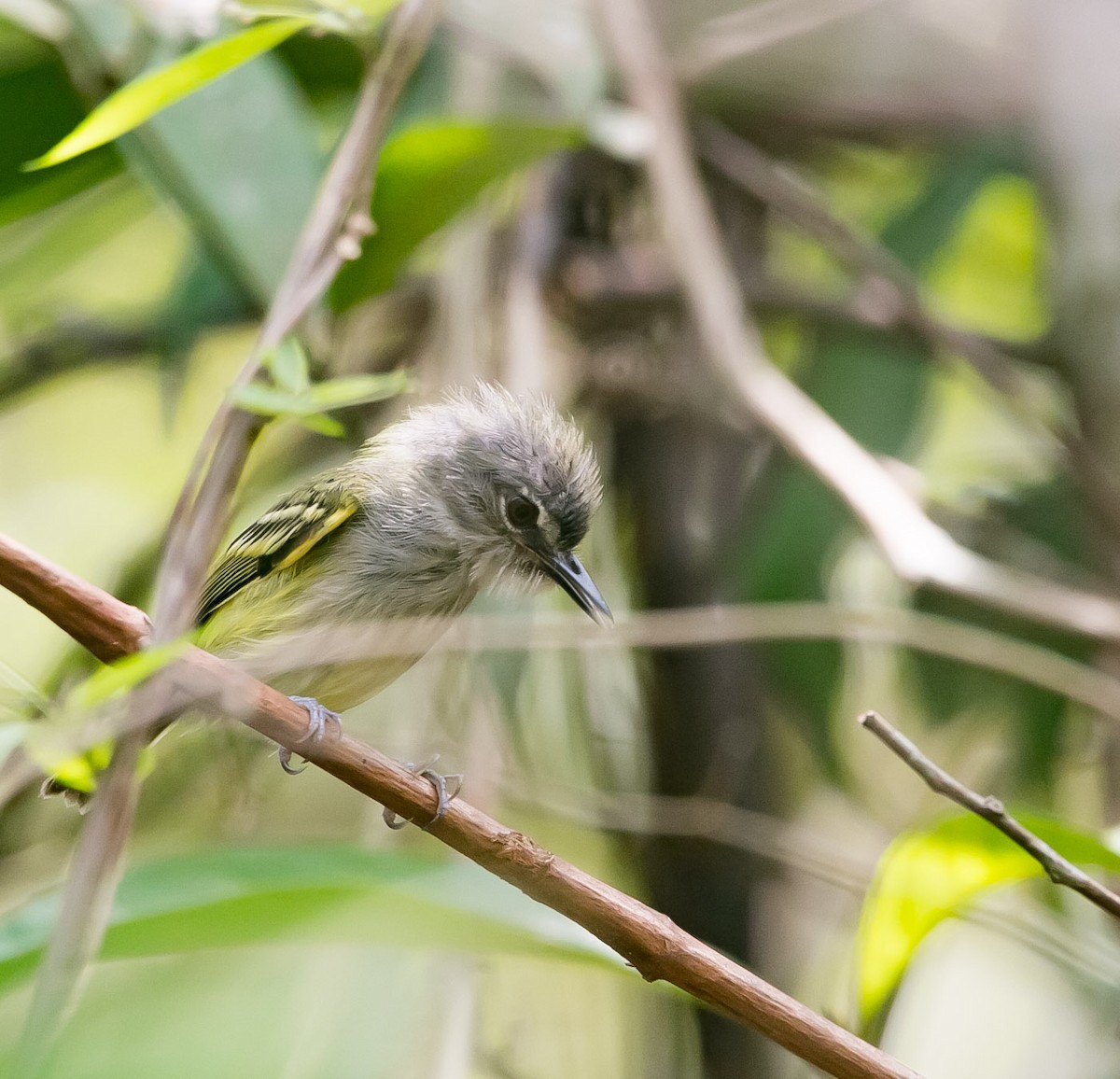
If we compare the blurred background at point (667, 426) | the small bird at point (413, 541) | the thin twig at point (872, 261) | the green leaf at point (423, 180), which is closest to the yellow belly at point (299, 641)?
the small bird at point (413, 541)

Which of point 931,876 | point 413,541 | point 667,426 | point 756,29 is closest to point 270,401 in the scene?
point 413,541

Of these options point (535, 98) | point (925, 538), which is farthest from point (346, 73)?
point (925, 538)

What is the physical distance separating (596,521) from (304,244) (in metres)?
1.52

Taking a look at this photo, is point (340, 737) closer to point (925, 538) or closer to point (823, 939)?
point (925, 538)

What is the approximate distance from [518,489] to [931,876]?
A: 99 cm

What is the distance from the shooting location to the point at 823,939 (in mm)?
3199

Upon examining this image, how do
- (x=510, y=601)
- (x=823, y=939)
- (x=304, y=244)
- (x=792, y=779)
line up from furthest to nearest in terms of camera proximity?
(x=792, y=779) → (x=823, y=939) → (x=510, y=601) → (x=304, y=244)

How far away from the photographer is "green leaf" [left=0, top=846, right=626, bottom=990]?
1.87 meters

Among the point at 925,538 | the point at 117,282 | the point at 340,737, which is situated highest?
the point at 117,282

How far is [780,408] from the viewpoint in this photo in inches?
106

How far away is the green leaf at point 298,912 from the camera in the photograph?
1871 mm

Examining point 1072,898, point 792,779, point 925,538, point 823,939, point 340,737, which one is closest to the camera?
point 340,737

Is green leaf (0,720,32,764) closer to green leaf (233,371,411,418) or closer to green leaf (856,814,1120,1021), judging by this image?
green leaf (233,371,411,418)

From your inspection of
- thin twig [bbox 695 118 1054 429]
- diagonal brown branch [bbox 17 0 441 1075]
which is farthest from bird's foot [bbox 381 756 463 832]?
thin twig [bbox 695 118 1054 429]
